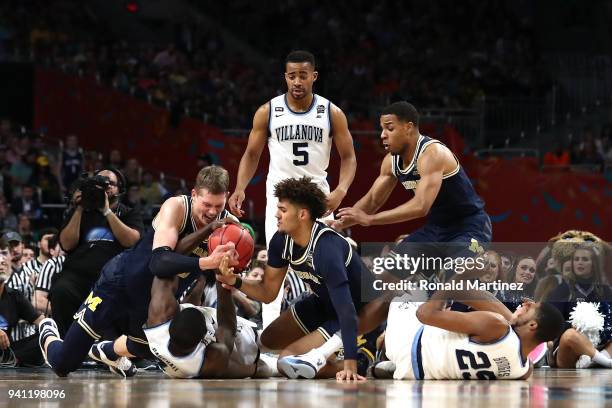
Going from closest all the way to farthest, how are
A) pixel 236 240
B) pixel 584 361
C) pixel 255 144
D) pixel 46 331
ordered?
1. pixel 236 240
2. pixel 46 331
3. pixel 255 144
4. pixel 584 361

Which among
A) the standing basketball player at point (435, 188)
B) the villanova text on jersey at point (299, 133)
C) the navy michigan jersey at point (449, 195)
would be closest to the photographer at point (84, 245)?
the villanova text on jersey at point (299, 133)

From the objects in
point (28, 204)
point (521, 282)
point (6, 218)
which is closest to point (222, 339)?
point (521, 282)

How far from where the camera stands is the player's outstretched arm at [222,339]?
8.38m

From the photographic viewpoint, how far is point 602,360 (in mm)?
10273

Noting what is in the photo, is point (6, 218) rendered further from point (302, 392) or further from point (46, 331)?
point (302, 392)

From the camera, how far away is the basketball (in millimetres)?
7938

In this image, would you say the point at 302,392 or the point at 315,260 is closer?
the point at 302,392

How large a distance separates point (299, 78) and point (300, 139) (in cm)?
54

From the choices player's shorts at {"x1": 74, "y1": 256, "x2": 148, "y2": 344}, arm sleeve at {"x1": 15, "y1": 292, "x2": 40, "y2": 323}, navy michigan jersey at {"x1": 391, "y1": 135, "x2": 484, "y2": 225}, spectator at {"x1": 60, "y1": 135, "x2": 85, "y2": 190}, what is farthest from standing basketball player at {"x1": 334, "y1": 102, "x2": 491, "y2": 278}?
spectator at {"x1": 60, "y1": 135, "x2": 85, "y2": 190}

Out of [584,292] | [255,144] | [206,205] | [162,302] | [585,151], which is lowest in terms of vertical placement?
[162,302]

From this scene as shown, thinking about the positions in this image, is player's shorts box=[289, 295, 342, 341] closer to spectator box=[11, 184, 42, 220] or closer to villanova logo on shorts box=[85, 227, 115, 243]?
villanova logo on shorts box=[85, 227, 115, 243]

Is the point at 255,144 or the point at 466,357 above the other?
the point at 255,144

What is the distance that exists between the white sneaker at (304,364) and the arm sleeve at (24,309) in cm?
344

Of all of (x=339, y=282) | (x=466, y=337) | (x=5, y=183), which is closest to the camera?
(x=339, y=282)
